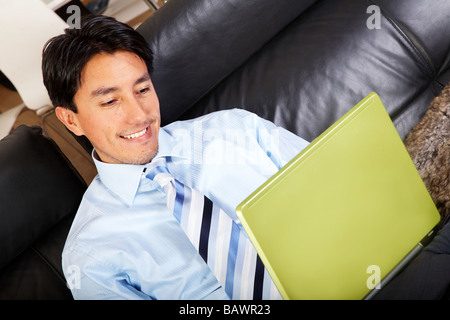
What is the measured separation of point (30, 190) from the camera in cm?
119

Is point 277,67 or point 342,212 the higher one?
point 277,67

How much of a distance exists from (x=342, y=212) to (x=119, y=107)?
25.2 inches

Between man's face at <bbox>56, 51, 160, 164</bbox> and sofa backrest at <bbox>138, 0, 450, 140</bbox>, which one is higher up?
man's face at <bbox>56, 51, 160, 164</bbox>

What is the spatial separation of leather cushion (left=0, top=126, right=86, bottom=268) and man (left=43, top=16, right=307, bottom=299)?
0.11 m

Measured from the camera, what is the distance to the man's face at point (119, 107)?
3.62 ft

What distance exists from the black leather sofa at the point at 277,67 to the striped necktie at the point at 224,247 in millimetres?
426

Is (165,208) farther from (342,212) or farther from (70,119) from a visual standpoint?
(342,212)

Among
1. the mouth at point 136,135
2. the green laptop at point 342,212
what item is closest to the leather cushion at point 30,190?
the mouth at point 136,135

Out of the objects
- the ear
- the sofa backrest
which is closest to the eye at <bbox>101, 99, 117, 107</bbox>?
the ear

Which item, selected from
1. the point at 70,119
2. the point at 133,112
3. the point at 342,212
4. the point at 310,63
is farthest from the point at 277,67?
the point at 342,212

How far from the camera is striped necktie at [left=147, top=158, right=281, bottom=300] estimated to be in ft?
3.08

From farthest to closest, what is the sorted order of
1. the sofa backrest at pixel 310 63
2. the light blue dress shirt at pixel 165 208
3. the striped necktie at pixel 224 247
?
the sofa backrest at pixel 310 63, the light blue dress shirt at pixel 165 208, the striped necktie at pixel 224 247

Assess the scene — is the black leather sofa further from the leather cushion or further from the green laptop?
the green laptop

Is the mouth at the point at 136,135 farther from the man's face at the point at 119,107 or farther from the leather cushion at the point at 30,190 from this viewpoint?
the leather cushion at the point at 30,190
